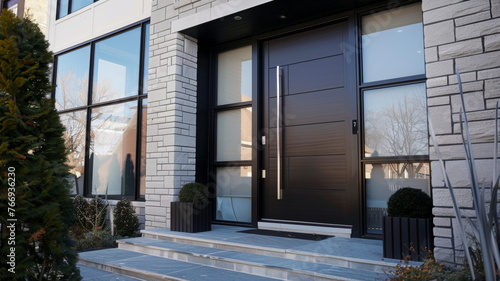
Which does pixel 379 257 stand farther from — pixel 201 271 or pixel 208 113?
pixel 208 113

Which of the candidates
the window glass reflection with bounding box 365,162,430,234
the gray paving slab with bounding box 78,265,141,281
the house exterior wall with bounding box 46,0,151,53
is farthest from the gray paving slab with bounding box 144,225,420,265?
the house exterior wall with bounding box 46,0,151,53

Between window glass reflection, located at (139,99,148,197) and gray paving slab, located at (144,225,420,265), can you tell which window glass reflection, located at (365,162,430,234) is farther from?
window glass reflection, located at (139,99,148,197)

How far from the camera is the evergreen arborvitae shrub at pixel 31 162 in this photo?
244cm

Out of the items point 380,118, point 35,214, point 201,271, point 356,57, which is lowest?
point 201,271

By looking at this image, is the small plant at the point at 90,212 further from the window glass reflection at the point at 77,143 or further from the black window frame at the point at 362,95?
the black window frame at the point at 362,95

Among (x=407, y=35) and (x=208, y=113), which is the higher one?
(x=407, y=35)

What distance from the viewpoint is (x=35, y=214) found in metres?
2.47

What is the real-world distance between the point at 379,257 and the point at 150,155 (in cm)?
388

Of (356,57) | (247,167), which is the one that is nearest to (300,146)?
(247,167)

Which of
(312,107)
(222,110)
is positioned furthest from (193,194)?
(312,107)

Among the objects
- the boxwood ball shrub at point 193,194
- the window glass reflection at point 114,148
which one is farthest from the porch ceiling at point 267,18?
the boxwood ball shrub at point 193,194

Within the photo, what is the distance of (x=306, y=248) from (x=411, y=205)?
117 centimetres

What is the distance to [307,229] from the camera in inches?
201

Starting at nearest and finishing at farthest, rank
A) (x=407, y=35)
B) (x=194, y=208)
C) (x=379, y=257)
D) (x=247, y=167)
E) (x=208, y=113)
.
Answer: (x=379, y=257) → (x=407, y=35) → (x=194, y=208) → (x=247, y=167) → (x=208, y=113)
